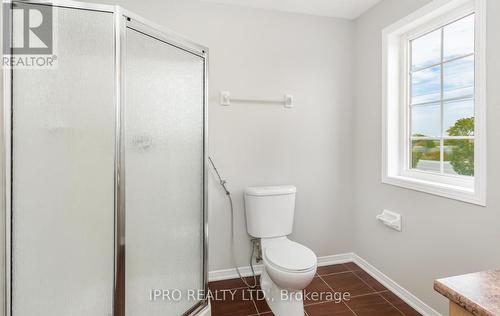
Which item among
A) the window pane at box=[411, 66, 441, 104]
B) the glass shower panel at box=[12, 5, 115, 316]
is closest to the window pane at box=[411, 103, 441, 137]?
the window pane at box=[411, 66, 441, 104]

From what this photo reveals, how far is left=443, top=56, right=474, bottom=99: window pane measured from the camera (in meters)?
1.58

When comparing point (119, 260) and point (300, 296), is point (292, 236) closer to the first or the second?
point (300, 296)

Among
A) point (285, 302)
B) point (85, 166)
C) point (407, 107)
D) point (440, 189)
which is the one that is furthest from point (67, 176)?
point (407, 107)

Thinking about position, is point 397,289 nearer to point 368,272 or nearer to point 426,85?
point 368,272

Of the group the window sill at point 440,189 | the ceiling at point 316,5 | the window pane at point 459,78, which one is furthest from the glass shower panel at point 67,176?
the window pane at point 459,78

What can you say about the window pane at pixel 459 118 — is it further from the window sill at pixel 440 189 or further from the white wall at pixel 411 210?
the window sill at pixel 440 189

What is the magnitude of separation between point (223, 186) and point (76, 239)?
1155mm

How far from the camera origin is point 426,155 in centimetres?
191

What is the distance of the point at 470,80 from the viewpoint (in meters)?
1.58

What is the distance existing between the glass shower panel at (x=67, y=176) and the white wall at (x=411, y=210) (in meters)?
1.91

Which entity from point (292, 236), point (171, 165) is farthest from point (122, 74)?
point (292, 236)

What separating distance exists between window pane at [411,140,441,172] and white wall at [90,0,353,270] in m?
0.58

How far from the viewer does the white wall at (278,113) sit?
213cm

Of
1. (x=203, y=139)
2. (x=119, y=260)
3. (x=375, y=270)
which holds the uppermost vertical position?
(x=203, y=139)
